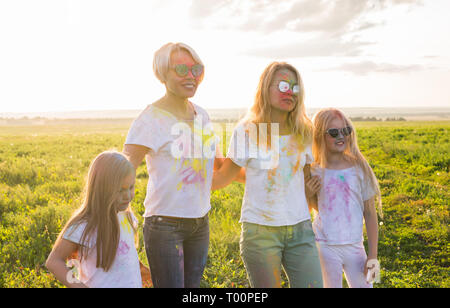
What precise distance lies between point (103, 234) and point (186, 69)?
4.55 ft

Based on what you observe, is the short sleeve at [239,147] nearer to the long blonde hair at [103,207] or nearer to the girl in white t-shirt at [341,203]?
the girl in white t-shirt at [341,203]

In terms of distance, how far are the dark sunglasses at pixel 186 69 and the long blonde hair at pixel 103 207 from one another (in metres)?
0.80

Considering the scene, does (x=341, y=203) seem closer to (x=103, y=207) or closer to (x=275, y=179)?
(x=275, y=179)

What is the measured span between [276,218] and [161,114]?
119 centimetres

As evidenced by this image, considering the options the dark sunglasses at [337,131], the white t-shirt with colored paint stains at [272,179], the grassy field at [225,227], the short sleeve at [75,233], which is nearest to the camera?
the short sleeve at [75,233]

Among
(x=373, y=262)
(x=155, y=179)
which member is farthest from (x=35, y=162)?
(x=373, y=262)

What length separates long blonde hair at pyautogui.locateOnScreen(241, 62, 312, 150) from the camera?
10.2ft

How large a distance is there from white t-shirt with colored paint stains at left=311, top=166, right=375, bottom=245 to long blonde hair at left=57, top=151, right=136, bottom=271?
5.69 ft

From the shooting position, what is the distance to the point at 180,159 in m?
2.80

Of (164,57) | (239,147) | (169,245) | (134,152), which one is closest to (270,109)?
(239,147)

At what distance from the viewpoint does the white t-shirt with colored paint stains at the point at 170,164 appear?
108 inches

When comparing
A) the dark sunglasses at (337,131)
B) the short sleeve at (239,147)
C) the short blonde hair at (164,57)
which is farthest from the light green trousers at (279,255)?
the short blonde hair at (164,57)

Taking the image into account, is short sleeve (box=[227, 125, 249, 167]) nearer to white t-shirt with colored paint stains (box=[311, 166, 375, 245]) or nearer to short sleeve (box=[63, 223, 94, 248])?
white t-shirt with colored paint stains (box=[311, 166, 375, 245])
